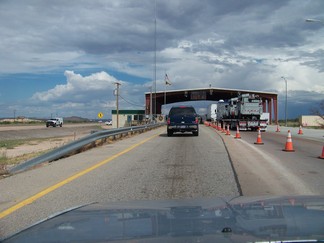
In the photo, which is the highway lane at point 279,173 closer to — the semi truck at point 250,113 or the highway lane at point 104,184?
the highway lane at point 104,184

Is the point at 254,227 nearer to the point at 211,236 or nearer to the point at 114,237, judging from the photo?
the point at 211,236

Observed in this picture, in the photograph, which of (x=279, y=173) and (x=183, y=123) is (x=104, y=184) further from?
(x=183, y=123)

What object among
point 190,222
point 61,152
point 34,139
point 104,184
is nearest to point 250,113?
point 34,139

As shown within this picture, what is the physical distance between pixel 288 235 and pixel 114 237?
1351 millimetres

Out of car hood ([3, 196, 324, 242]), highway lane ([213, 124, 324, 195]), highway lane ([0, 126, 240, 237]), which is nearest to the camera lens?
car hood ([3, 196, 324, 242])

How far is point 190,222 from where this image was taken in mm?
3785

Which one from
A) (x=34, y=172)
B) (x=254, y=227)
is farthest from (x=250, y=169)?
(x=254, y=227)

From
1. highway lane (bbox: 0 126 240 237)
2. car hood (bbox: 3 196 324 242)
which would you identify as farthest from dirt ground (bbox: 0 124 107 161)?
car hood (bbox: 3 196 324 242)

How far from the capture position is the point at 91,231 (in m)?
3.59

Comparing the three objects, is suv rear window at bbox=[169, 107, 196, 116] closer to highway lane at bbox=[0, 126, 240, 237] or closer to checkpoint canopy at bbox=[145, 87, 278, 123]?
highway lane at bbox=[0, 126, 240, 237]

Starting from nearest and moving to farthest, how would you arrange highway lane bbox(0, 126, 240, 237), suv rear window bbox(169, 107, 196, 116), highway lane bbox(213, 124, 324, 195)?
highway lane bbox(0, 126, 240, 237) → highway lane bbox(213, 124, 324, 195) → suv rear window bbox(169, 107, 196, 116)

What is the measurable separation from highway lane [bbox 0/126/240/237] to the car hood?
2.21 m

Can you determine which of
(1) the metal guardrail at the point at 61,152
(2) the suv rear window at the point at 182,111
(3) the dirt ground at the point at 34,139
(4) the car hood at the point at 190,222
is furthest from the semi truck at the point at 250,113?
(4) the car hood at the point at 190,222

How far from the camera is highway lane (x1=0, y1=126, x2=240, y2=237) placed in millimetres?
7593
